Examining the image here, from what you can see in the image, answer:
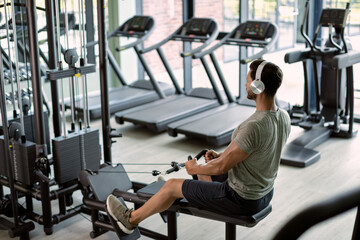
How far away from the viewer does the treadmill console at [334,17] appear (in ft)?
16.8

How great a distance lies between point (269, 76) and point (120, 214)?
4.05 feet

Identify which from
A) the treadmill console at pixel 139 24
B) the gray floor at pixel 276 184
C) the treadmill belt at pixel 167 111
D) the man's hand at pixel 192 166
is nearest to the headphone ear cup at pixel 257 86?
the man's hand at pixel 192 166

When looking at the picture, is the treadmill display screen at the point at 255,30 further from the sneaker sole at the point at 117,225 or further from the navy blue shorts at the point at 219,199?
the sneaker sole at the point at 117,225

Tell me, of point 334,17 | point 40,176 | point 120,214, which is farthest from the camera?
point 334,17

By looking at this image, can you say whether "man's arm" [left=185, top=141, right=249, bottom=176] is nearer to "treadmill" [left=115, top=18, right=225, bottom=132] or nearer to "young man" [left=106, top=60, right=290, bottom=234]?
"young man" [left=106, top=60, right=290, bottom=234]

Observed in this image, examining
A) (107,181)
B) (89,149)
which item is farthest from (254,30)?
(107,181)

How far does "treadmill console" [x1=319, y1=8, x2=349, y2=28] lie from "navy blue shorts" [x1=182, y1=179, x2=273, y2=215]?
9.47 feet

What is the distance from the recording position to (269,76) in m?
2.63

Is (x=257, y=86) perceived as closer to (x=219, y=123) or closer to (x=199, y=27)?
(x=219, y=123)

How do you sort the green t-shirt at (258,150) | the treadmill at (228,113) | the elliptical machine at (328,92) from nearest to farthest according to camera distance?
the green t-shirt at (258,150) < the elliptical machine at (328,92) < the treadmill at (228,113)

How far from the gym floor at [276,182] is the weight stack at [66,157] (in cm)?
42

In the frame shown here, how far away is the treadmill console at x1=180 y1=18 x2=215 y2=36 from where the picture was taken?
20.5 ft

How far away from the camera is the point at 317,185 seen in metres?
4.39

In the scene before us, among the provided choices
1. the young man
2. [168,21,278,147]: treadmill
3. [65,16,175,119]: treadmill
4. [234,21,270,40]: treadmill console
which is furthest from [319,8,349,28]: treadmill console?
the young man
